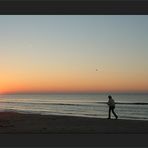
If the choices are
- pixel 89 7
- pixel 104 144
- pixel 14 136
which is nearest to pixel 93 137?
pixel 104 144

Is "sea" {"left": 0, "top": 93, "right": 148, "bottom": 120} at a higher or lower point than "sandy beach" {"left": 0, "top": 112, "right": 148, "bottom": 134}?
higher

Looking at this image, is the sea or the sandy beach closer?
the sandy beach

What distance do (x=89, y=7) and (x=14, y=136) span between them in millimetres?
2010

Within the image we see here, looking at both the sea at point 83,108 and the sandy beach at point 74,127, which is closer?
the sandy beach at point 74,127

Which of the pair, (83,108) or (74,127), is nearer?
(74,127)

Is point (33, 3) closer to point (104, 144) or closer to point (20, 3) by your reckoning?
point (20, 3)

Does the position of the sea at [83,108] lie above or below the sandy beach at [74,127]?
above

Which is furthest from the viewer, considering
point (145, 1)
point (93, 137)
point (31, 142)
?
point (93, 137)

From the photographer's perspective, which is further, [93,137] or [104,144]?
[93,137]

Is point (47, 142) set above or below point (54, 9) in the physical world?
below

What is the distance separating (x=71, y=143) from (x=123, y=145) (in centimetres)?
62

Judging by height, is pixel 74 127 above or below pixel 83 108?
below

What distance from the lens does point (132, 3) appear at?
175 inches

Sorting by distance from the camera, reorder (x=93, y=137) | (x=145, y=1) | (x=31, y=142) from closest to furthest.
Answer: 1. (x=145, y=1)
2. (x=31, y=142)
3. (x=93, y=137)
